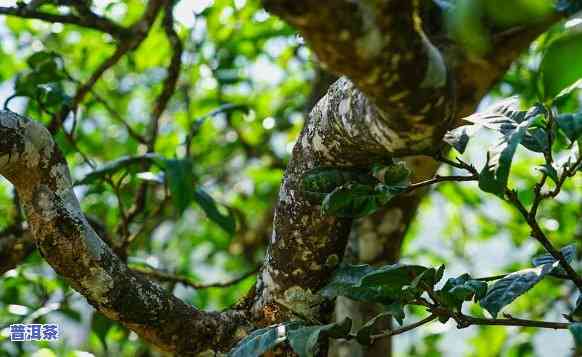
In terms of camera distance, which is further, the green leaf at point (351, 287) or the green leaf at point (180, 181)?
the green leaf at point (180, 181)

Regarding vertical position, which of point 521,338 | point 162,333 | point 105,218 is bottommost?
point 521,338

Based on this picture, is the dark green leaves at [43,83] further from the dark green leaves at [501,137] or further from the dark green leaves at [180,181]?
the dark green leaves at [501,137]

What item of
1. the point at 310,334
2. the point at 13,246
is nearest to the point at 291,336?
the point at 310,334

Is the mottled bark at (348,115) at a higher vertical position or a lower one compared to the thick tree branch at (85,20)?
lower

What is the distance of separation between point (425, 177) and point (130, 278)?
41cm

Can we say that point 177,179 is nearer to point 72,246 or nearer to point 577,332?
point 72,246

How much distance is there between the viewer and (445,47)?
1.69 ft

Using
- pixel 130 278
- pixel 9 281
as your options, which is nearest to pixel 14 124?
pixel 130 278

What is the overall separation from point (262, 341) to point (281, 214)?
0.41ft

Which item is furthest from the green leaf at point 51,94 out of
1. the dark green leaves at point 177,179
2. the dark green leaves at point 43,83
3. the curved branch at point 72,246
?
the curved branch at point 72,246

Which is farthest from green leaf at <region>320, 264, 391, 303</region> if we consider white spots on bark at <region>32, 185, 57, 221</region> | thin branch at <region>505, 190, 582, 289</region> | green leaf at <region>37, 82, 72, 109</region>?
green leaf at <region>37, 82, 72, 109</region>

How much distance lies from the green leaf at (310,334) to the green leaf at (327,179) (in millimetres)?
103

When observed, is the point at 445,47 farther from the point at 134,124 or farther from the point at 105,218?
the point at 134,124

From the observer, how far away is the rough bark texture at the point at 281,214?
1.56 feet
